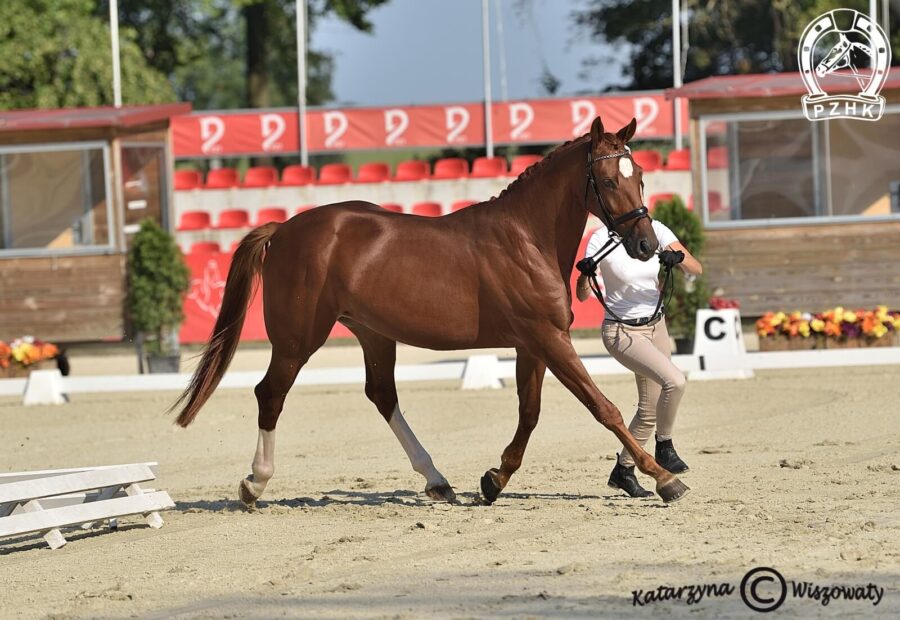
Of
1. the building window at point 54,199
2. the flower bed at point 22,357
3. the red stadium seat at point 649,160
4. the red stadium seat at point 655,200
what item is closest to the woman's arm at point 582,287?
the red stadium seat at point 655,200

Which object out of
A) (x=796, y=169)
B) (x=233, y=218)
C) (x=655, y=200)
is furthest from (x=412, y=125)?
(x=796, y=169)

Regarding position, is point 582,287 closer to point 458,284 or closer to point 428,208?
point 458,284

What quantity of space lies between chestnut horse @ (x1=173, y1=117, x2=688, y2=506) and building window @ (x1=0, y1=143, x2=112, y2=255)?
371 inches

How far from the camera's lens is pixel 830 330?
14188 millimetres

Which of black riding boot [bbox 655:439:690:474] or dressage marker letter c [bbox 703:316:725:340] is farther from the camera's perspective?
dressage marker letter c [bbox 703:316:725:340]

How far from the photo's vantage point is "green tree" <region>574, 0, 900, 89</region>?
33.3m

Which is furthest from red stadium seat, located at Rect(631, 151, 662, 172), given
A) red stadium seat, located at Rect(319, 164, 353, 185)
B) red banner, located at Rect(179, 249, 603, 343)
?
red banner, located at Rect(179, 249, 603, 343)

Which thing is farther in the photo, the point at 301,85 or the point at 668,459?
the point at 301,85

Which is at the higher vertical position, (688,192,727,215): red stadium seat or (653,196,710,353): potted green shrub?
(688,192,727,215): red stadium seat

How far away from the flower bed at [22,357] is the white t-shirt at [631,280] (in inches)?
367

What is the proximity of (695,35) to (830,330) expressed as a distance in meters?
21.3

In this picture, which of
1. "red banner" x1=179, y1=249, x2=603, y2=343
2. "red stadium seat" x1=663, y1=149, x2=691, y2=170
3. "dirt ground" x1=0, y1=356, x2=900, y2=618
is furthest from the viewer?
"red stadium seat" x1=663, y1=149, x2=691, y2=170

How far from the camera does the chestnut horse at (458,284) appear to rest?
7.09m

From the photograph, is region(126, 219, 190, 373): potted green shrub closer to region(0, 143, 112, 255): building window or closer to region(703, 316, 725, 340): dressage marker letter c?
region(0, 143, 112, 255): building window
